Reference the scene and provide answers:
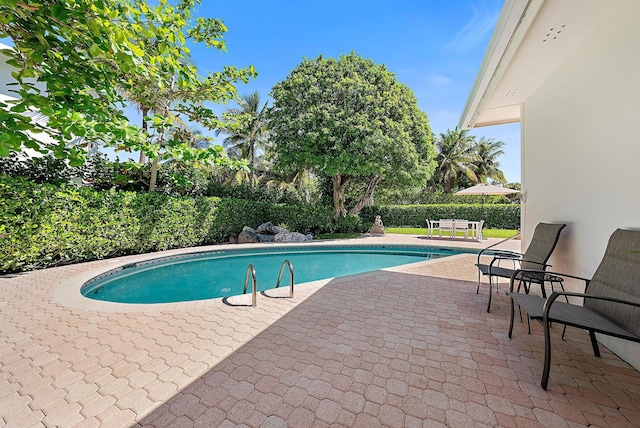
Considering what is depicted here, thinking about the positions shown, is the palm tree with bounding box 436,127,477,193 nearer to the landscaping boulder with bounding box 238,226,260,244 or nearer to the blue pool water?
the blue pool water

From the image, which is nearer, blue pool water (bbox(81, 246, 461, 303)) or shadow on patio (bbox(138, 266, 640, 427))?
shadow on patio (bbox(138, 266, 640, 427))

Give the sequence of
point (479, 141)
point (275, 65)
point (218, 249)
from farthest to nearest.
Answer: point (479, 141) < point (275, 65) < point (218, 249)

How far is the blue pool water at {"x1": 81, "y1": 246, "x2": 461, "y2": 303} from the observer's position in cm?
609

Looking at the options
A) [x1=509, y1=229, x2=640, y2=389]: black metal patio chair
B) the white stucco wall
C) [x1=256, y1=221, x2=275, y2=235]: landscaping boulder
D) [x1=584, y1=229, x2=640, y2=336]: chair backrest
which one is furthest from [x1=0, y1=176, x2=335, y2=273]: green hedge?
the white stucco wall

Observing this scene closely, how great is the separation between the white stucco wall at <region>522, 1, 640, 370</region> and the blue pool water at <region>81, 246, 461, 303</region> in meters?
5.62

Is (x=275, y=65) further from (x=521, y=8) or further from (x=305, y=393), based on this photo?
(x=305, y=393)

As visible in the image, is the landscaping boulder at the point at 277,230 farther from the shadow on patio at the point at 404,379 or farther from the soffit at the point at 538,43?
the soffit at the point at 538,43

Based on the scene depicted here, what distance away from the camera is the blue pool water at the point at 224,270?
609 centimetres

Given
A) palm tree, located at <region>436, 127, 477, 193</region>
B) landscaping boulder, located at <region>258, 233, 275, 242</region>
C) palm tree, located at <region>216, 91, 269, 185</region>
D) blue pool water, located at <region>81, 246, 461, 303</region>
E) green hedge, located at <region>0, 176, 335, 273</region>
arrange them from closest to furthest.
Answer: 1. green hedge, located at <region>0, 176, 335, 273</region>
2. blue pool water, located at <region>81, 246, 461, 303</region>
3. landscaping boulder, located at <region>258, 233, 275, 242</region>
4. palm tree, located at <region>216, 91, 269, 185</region>
5. palm tree, located at <region>436, 127, 477, 193</region>

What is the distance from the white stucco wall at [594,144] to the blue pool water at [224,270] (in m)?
5.62

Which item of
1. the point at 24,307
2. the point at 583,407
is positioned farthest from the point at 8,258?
the point at 583,407

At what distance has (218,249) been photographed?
10.1 metres

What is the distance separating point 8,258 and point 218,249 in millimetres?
5224

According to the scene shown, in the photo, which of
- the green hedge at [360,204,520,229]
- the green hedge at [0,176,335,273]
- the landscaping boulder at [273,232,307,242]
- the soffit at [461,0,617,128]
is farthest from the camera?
the green hedge at [360,204,520,229]
